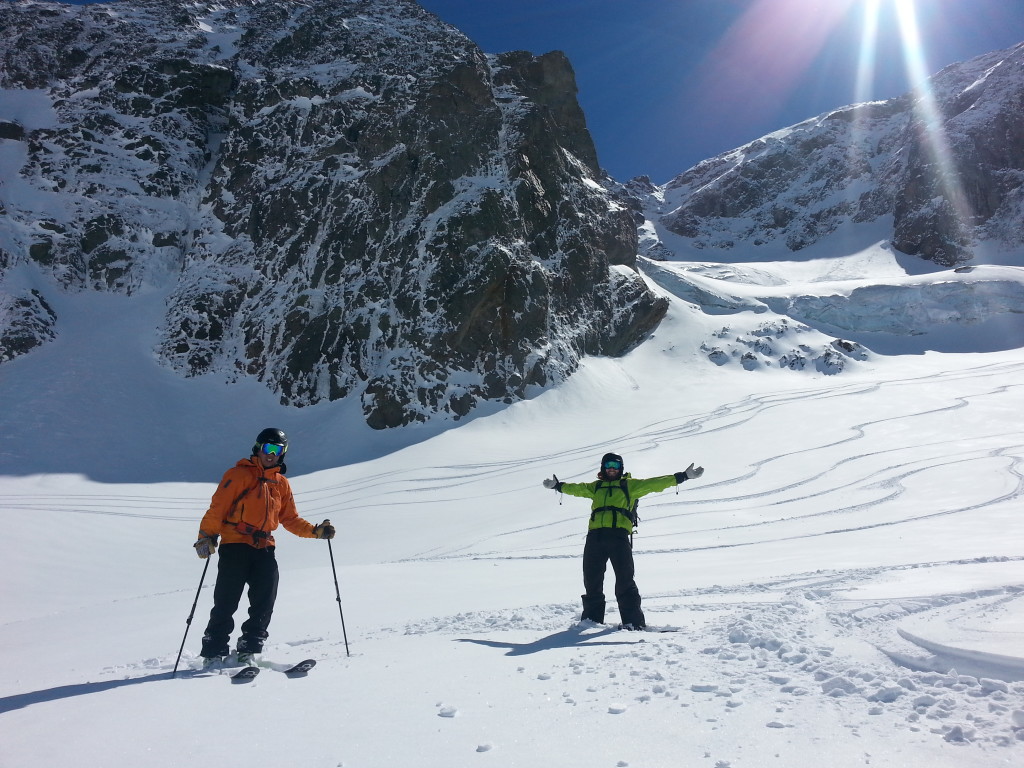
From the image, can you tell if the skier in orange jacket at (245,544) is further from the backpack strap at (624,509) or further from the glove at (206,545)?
the backpack strap at (624,509)

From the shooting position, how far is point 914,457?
57.0 feet

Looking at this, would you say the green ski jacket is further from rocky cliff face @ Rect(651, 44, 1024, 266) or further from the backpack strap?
rocky cliff face @ Rect(651, 44, 1024, 266)

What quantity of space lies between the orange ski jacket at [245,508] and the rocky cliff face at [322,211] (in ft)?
80.1

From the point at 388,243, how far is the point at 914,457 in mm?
27818

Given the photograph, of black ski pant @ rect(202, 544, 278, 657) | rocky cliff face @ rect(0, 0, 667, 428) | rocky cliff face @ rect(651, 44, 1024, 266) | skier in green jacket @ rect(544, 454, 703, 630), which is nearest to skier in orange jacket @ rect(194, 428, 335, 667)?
black ski pant @ rect(202, 544, 278, 657)

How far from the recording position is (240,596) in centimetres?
526

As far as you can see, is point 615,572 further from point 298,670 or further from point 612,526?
point 298,670

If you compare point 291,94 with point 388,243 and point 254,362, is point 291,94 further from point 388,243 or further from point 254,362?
point 254,362

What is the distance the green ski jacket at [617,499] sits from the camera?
6578 millimetres

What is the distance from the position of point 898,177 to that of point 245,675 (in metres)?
86.7

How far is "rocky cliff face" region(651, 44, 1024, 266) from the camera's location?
64875 millimetres

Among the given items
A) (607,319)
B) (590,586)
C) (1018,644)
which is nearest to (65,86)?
(607,319)

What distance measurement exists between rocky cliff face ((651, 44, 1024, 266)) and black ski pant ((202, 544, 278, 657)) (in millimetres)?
73629

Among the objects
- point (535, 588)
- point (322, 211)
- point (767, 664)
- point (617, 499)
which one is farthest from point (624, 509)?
point (322, 211)
